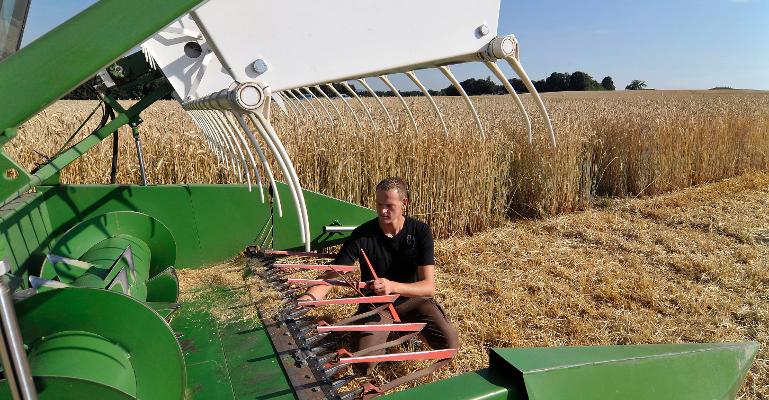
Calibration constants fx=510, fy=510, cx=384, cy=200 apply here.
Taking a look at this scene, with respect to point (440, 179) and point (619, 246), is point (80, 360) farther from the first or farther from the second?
point (619, 246)

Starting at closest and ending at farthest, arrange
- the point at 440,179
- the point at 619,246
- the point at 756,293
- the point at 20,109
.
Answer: the point at 20,109 < the point at 756,293 < the point at 619,246 < the point at 440,179

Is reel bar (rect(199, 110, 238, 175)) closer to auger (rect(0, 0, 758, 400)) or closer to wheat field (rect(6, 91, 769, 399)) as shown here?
auger (rect(0, 0, 758, 400))

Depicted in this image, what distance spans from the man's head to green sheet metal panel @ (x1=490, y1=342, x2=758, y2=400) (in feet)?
3.80

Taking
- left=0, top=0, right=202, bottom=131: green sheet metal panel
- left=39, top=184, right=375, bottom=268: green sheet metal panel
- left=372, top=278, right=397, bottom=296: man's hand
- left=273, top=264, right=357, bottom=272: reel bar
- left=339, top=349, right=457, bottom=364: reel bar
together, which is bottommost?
left=339, top=349, right=457, bottom=364: reel bar

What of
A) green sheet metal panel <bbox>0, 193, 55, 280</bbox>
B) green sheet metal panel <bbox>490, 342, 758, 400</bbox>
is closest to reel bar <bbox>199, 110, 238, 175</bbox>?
green sheet metal panel <bbox>0, 193, 55, 280</bbox>

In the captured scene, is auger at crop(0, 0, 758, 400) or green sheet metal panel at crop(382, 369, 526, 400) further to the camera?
green sheet metal panel at crop(382, 369, 526, 400)

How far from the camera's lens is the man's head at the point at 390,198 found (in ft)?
8.61

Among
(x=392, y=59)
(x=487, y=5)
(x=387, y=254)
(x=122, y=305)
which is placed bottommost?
(x=387, y=254)

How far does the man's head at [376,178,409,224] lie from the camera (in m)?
2.62

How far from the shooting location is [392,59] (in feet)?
5.07

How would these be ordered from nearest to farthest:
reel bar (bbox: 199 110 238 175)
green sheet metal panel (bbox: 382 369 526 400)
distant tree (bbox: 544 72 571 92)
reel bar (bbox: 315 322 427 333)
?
green sheet metal panel (bbox: 382 369 526 400) < reel bar (bbox: 315 322 427 333) < reel bar (bbox: 199 110 238 175) < distant tree (bbox: 544 72 571 92)

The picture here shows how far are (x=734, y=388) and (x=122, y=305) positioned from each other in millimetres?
2064

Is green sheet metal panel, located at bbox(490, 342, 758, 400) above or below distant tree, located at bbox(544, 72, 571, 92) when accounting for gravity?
below

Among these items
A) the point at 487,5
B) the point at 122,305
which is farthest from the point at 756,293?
the point at 122,305
